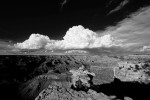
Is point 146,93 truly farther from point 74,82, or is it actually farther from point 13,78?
point 13,78

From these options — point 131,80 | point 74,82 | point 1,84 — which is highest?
point 74,82

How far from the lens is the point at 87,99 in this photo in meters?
54.7

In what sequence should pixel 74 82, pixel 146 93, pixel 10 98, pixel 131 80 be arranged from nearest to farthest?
pixel 74 82 → pixel 146 93 → pixel 131 80 → pixel 10 98

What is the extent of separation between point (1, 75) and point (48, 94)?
16723cm

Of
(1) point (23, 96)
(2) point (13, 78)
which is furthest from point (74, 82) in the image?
(2) point (13, 78)

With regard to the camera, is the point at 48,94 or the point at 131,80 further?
the point at 131,80

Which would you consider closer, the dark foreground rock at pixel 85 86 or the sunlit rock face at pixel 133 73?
the dark foreground rock at pixel 85 86

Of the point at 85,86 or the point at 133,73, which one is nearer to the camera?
the point at 85,86

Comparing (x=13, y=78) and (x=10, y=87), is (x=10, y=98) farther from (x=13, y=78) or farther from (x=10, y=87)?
(x=13, y=78)

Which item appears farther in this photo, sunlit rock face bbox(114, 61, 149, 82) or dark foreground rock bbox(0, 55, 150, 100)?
sunlit rock face bbox(114, 61, 149, 82)

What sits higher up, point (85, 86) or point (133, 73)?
point (85, 86)

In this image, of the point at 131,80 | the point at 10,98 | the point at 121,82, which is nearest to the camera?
the point at 131,80

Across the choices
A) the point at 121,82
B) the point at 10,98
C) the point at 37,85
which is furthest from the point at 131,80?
the point at 10,98

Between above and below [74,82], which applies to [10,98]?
below
